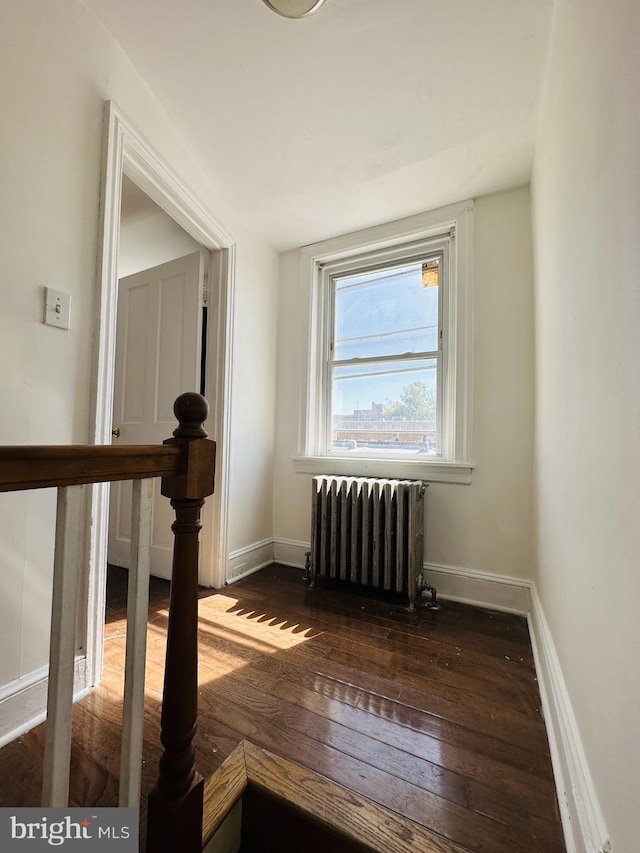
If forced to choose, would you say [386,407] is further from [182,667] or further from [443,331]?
[182,667]

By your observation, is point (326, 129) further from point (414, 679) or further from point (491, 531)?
point (414, 679)

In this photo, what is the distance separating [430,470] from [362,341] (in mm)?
1040

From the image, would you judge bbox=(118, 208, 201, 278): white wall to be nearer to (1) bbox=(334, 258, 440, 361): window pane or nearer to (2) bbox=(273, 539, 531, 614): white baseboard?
(1) bbox=(334, 258, 440, 361): window pane

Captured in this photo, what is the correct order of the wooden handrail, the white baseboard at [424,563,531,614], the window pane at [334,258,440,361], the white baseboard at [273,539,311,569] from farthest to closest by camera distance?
the white baseboard at [273,539,311,569], the window pane at [334,258,440,361], the white baseboard at [424,563,531,614], the wooden handrail

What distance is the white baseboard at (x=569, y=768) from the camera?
0.69 m

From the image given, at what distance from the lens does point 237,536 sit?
90.7 inches

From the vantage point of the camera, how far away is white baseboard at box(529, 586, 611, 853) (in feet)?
2.25

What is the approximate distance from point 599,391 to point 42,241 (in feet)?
5.54

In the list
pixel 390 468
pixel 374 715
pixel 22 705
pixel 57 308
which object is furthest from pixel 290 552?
pixel 57 308

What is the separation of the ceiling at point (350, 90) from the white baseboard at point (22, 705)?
2315 mm

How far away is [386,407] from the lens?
2.41 m

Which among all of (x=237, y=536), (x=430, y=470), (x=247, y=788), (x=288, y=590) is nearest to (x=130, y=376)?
(x=237, y=536)

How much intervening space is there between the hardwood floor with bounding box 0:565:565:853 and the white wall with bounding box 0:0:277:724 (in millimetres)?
391

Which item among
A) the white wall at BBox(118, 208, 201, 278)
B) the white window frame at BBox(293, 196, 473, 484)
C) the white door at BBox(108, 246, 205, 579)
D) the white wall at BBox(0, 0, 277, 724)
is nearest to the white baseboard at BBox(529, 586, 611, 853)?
the white window frame at BBox(293, 196, 473, 484)
